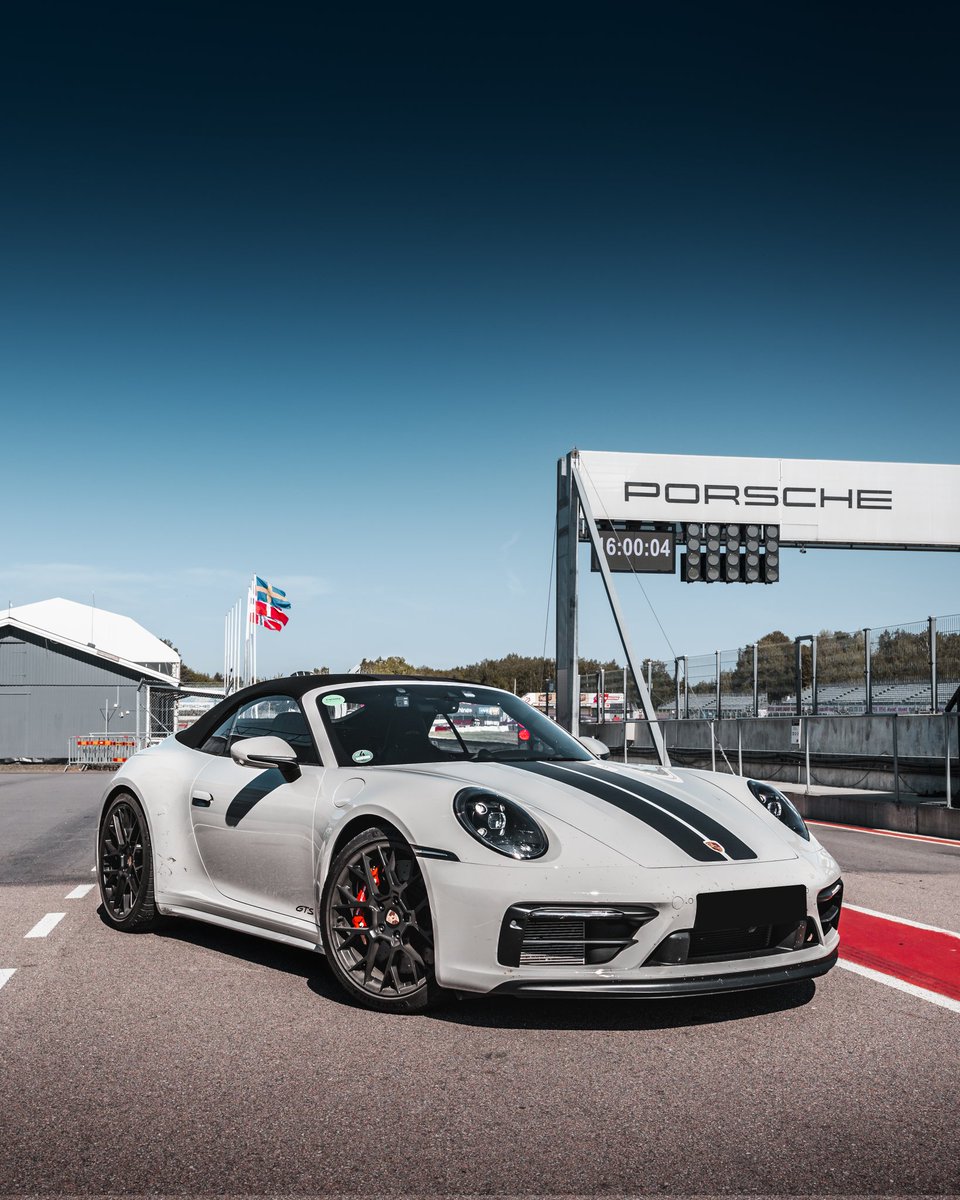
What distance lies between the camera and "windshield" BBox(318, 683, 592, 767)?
5094 millimetres

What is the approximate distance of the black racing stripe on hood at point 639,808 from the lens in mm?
4246

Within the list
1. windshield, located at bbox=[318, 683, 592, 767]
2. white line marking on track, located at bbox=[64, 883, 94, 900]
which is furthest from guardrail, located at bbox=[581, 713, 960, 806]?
white line marking on track, located at bbox=[64, 883, 94, 900]

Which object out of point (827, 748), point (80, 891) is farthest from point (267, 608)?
point (80, 891)

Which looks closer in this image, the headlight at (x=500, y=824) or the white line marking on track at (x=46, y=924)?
the headlight at (x=500, y=824)

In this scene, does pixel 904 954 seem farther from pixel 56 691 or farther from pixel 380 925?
pixel 56 691

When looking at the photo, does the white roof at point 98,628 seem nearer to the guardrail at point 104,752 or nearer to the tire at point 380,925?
the guardrail at point 104,752

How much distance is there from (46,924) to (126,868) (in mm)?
667

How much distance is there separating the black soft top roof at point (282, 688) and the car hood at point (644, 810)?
0.86 meters

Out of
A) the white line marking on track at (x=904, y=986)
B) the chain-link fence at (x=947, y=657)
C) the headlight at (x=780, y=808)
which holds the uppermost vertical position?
the chain-link fence at (x=947, y=657)

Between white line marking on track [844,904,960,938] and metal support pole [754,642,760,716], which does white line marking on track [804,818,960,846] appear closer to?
white line marking on track [844,904,960,938]

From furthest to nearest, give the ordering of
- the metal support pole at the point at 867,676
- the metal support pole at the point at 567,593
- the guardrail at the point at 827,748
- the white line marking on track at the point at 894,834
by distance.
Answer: the metal support pole at the point at 567,593, the metal support pole at the point at 867,676, the guardrail at the point at 827,748, the white line marking on track at the point at 894,834

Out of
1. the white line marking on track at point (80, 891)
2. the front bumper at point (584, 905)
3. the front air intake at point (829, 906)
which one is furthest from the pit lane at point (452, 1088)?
the white line marking on track at point (80, 891)

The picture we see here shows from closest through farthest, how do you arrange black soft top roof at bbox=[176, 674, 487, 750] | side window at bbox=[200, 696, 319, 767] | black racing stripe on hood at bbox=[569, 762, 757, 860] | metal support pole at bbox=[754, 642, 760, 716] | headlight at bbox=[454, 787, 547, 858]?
headlight at bbox=[454, 787, 547, 858], black racing stripe on hood at bbox=[569, 762, 757, 860], side window at bbox=[200, 696, 319, 767], black soft top roof at bbox=[176, 674, 487, 750], metal support pole at bbox=[754, 642, 760, 716]

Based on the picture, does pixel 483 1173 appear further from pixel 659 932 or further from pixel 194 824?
pixel 194 824
